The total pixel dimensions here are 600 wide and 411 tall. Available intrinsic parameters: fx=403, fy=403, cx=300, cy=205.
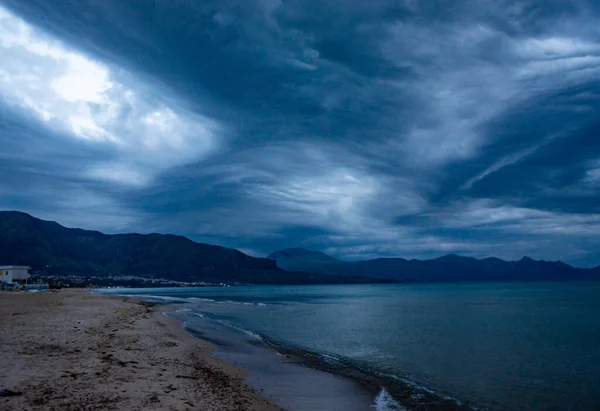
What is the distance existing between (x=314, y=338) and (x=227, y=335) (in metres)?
8.08

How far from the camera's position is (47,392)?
12297 millimetres

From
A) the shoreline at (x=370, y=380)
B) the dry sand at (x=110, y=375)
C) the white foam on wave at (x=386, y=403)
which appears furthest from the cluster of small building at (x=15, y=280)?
the white foam on wave at (x=386, y=403)

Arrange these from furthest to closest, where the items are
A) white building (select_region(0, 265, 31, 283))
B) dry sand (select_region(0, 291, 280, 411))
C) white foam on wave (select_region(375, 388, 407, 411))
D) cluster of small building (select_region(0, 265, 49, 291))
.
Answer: white building (select_region(0, 265, 31, 283))
cluster of small building (select_region(0, 265, 49, 291))
white foam on wave (select_region(375, 388, 407, 411))
dry sand (select_region(0, 291, 280, 411))

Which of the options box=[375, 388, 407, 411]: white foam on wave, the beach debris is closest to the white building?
the beach debris

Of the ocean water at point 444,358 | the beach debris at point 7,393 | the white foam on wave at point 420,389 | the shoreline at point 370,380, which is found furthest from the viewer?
the ocean water at point 444,358

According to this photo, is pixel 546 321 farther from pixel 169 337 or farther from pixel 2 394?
pixel 2 394

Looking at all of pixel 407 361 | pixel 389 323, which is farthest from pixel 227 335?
pixel 389 323

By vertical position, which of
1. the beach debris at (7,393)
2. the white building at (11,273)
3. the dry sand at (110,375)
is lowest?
the dry sand at (110,375)

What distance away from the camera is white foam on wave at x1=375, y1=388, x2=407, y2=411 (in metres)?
15.9

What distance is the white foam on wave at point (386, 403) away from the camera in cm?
1588

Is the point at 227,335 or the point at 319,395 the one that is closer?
the point at 319,395

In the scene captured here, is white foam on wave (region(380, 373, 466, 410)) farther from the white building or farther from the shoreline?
the white building

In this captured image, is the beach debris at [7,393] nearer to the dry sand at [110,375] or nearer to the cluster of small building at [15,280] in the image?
the dry sand at [110,375]

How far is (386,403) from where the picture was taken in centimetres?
1662
